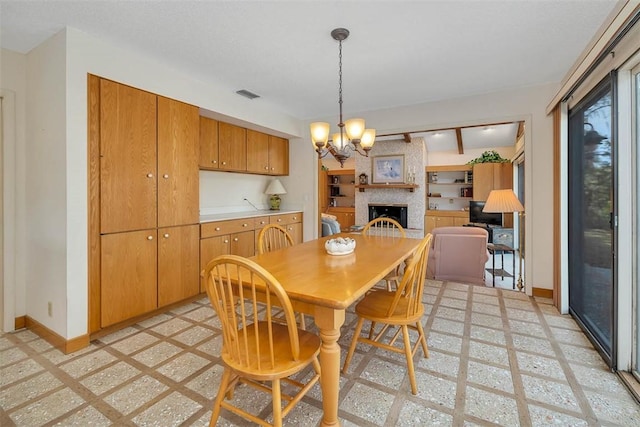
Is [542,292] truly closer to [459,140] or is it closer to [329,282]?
[329,282]

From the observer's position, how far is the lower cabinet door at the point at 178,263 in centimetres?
282

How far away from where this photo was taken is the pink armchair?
141 inches

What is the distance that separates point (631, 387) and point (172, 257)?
3.50 metres

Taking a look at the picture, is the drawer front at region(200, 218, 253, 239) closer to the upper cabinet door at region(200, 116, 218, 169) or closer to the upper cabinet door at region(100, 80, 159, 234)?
the upper cabinet door at region(100, 80, 159, 234)

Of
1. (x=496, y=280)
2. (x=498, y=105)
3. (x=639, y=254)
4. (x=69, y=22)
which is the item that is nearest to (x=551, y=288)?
(x=496, y=280)

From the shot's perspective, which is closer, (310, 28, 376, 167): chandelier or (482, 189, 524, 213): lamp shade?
(310, 28, 376, 167): chandelier

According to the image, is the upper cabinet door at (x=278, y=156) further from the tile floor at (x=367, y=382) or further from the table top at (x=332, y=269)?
the tile floor at (x=367, y=382)

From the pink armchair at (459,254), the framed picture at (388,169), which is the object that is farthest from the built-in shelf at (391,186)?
the pink armchair at (459,254)

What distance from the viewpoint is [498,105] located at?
3455 mm

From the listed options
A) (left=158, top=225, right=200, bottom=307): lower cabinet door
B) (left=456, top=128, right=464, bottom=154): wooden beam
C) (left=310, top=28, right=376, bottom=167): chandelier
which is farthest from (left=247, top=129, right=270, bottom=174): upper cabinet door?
(left=456, top=128, right=464, bottom=154): wooden beam

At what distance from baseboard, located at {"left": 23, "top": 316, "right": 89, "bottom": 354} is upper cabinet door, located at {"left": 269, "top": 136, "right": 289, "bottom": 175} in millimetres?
3057

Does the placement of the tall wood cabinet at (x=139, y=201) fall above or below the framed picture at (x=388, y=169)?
below

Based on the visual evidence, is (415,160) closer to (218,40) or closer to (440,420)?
(218,40)

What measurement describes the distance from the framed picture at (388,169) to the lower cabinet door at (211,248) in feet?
17.7
